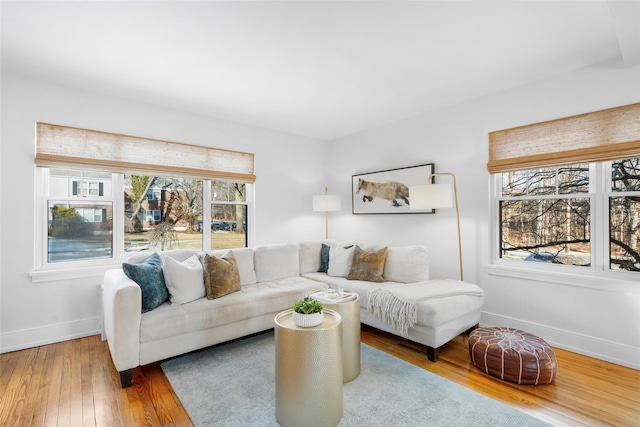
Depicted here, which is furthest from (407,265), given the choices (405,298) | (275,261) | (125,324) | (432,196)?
(125,324)

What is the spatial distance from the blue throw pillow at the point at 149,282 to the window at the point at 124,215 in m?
1.15

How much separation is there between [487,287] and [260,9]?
3376 mm

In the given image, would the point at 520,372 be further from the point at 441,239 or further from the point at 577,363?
the point at 441,239

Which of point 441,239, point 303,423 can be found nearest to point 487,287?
point 441,239

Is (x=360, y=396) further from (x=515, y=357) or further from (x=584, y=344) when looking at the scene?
(x=584, y=344)

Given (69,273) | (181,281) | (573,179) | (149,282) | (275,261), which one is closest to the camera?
(149,282)

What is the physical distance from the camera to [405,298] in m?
2.76

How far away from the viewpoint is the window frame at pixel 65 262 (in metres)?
3.05

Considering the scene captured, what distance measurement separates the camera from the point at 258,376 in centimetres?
238

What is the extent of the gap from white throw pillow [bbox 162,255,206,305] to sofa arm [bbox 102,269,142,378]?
352 millimetres

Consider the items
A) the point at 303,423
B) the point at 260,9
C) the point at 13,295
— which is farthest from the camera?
the point at 13,295

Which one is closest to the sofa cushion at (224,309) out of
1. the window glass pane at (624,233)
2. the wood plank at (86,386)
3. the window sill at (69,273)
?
the wood plank at (86,386)

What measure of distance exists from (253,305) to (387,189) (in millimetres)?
2469

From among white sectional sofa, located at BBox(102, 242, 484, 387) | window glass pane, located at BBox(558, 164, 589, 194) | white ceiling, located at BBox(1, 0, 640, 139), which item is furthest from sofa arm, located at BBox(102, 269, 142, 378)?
window glass pane, located at BBox(558, 164, 589, 194)
